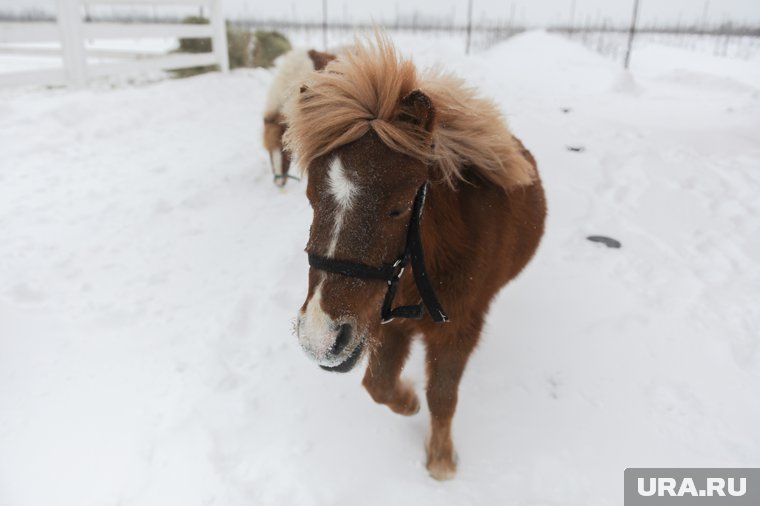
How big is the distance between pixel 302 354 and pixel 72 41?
9062 millimetres

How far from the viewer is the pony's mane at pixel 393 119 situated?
1717 mm

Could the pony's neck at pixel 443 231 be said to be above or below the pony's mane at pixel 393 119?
below

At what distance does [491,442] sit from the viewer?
107 inches

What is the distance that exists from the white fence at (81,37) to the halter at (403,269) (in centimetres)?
911

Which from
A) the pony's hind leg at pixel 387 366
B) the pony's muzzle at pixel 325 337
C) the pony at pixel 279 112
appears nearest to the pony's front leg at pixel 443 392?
the pony's hind leg at pixel 387 366

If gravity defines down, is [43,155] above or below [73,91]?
below

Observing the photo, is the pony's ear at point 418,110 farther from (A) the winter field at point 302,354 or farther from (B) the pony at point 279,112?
(B) the pony at point 279,112

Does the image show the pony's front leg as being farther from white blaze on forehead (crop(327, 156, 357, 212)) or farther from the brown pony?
white blaze on forehead (crop(327, 156, 357, 212))

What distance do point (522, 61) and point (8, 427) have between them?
14.9 metres

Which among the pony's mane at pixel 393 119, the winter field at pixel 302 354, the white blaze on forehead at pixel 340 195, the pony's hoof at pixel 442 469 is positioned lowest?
the pony's hoof at pixel 442 469

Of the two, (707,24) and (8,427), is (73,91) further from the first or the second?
(707,24)

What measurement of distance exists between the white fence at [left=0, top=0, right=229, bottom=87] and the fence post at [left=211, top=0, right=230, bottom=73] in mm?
28

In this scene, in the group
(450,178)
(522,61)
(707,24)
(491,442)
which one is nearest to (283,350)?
(491,442)

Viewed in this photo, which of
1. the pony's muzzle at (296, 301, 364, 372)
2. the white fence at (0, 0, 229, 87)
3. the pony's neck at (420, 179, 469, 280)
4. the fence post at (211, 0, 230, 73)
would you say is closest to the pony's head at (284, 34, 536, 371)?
the pony's muzzle at (296, 301, 364, 372)
